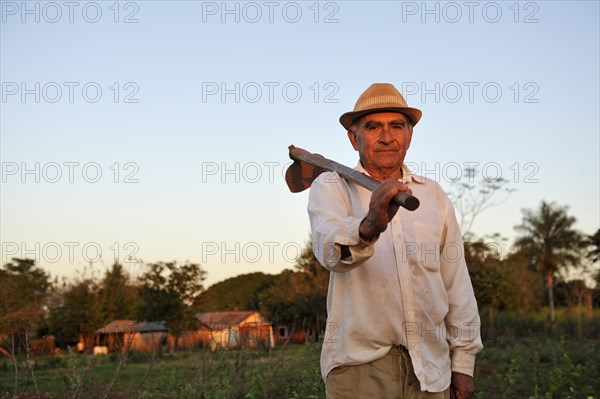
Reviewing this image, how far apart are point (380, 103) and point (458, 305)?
2.68 ft

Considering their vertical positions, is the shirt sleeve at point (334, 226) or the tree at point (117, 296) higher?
the shirt sleeve at point (334, 226)

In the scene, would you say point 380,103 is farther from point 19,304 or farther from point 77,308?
point 77,308

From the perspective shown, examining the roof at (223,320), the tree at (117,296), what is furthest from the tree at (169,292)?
the roof at (223,320)

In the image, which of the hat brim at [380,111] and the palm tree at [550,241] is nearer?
the hat brim at [380,111]

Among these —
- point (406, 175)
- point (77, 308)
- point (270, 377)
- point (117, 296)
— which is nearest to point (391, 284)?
point (406, 175)

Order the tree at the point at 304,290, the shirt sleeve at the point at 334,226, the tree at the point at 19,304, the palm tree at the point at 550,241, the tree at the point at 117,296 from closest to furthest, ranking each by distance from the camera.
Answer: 1. the shirt sleeve at the point at 334,226
2. the tree at the point at 19,304
3. the tree at the point at 304,290
4. the tree at the point at 117,296
5. the palm tree at the point at 550,241

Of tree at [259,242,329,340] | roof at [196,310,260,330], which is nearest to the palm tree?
tree at [259,242,329,340]

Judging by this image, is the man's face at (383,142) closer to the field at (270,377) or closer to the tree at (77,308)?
the field at (270,377)

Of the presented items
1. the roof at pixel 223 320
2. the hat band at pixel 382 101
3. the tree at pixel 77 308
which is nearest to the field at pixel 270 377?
the roof at pixel 223 320

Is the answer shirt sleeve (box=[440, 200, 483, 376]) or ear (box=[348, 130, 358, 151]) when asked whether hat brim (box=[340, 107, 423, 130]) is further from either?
shirt sleeve (box=[440, 200, 483, 376])

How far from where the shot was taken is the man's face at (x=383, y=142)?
8.12 ft

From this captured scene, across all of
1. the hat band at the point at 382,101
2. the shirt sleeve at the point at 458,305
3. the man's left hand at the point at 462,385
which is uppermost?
the hat band at the point at 382,101

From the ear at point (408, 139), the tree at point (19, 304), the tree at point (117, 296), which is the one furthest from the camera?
the tree at point (117, 296)

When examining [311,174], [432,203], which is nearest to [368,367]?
[432,203]
